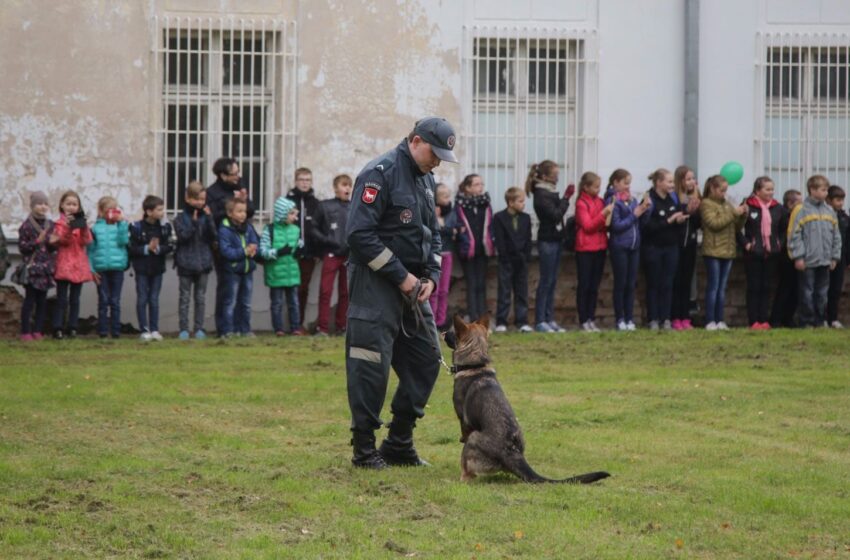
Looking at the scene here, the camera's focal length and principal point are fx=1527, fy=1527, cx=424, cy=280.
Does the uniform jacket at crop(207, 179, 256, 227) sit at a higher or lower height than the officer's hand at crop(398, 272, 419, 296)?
higher

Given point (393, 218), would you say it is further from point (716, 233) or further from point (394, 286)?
point (716, 233)

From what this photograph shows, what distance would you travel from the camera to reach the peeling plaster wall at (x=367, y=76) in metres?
19.2

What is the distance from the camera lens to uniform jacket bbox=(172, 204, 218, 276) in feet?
57.3

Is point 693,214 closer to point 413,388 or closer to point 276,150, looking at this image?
point 276,150

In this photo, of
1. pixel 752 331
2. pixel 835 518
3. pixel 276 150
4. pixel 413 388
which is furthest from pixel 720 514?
pixel 276 150

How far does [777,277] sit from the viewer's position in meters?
19.8

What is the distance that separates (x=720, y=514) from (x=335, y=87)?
12128 mm

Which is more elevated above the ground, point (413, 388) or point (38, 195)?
point (38, 195)

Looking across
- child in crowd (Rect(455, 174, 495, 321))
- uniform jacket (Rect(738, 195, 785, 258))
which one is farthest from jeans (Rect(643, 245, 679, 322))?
child in crowd (Rect(455, 174, 495, 321))

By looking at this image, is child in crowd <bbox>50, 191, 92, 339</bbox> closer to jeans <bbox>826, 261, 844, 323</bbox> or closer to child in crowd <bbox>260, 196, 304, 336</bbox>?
child in crowd <bbox>260, 196, 304, 336</bbox>

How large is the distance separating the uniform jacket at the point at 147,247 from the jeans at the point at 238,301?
30.7 inches

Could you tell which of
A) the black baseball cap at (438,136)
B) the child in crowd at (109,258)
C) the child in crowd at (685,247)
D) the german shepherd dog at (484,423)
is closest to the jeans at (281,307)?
the child in crowd at (109,258)

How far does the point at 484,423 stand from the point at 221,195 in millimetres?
10046

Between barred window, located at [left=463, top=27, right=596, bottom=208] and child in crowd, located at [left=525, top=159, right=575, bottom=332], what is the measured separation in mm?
1066
